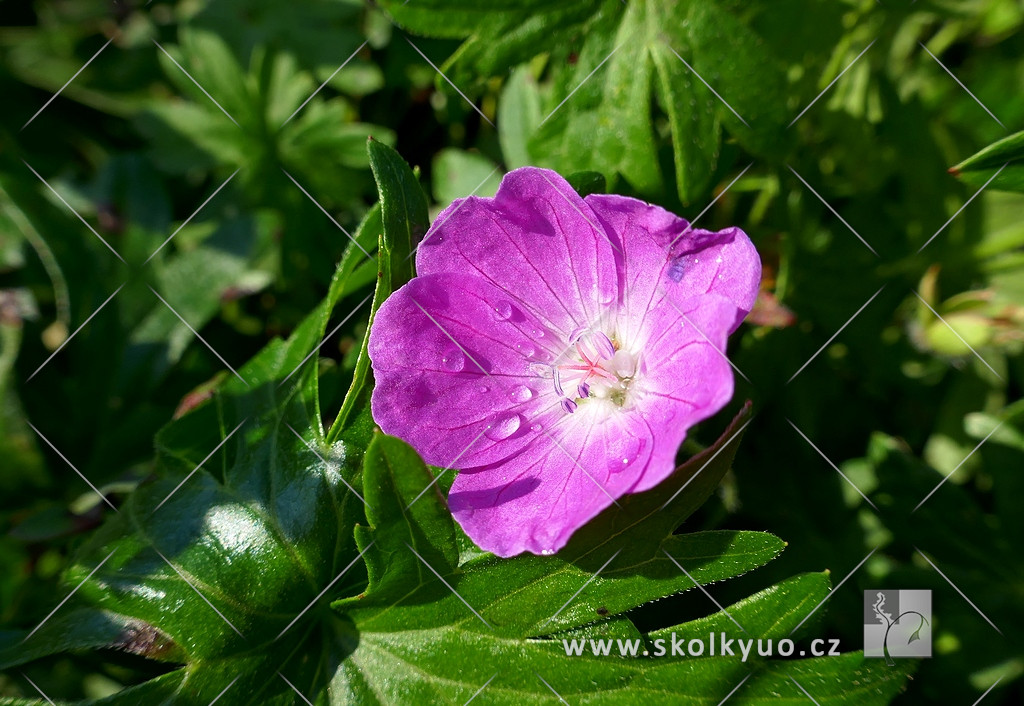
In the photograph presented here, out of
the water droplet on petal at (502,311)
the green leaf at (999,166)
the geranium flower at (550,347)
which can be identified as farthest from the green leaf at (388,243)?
the green leaf at (999,166)

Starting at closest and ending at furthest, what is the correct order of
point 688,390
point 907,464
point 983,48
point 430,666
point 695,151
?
point 688,390
point 430,666
point 695,151
point 907,464
point 983,48

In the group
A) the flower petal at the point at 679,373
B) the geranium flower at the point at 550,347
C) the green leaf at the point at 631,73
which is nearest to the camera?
the flower petal at the point at 679,373

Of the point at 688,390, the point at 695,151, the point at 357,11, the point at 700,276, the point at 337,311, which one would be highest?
the point at 357,11

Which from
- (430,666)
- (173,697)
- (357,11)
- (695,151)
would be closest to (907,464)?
(695,151)

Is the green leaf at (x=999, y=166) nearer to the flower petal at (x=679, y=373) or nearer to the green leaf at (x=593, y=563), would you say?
the flower petal at (x=679, y=373)

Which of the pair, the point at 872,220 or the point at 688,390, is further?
the point at 872,220

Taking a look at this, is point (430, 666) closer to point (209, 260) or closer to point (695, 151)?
point (695, 151)

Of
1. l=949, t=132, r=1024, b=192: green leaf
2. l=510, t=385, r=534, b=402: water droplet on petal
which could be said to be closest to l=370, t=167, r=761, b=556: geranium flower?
l=510, t=385, r=534, b=402: water droplet on petal
